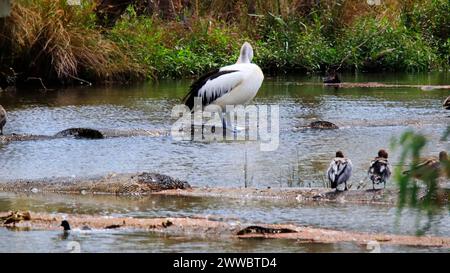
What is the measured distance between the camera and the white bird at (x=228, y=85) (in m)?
15.1

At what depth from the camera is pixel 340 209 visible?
32.1 feet

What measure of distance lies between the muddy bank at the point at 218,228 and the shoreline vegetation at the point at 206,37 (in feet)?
41.9

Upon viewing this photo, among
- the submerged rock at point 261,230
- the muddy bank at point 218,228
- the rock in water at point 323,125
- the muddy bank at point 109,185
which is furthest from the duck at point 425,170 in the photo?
Result: the rock in water at point 323,125

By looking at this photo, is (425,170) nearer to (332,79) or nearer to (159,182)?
(159,182)

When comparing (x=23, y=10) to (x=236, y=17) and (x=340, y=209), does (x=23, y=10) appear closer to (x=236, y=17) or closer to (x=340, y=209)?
(x=236, y=17)

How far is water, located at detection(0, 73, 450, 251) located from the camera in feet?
30.4

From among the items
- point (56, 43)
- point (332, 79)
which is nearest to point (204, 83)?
point (56, 43)

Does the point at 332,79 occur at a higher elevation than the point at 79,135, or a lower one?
higher

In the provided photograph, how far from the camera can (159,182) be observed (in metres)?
10.7

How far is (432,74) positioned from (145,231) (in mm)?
17957

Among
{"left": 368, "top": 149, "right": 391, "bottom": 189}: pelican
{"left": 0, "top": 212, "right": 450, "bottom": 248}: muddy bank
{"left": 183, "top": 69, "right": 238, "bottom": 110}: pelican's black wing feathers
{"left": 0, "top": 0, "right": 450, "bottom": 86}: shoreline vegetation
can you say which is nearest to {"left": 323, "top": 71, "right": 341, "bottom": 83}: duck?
{"left": 0, "top": 0, "right": 450, "bottom": 86}: shoreline vegetation

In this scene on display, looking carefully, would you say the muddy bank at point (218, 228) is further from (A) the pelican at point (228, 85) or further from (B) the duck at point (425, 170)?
(A) the pelican at point (228, 85)

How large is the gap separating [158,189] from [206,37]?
15225mm
